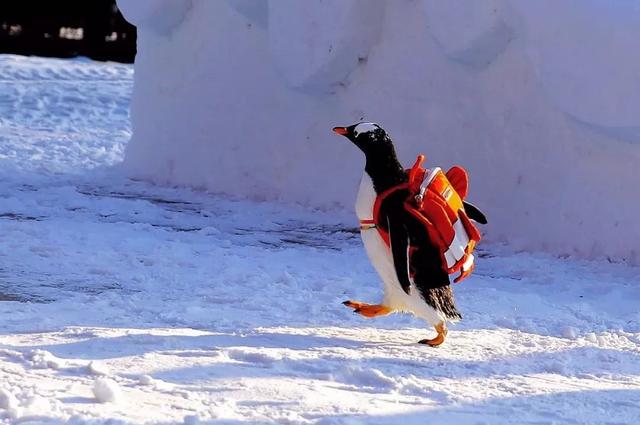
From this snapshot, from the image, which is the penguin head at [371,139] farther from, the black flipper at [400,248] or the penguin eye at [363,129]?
the black flipper at [400,248]

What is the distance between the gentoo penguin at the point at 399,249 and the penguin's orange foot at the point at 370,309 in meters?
0.04

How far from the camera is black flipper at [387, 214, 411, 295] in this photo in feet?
12.6

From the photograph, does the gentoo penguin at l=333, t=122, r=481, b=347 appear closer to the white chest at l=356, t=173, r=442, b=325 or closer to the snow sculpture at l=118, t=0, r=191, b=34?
the white chest at l=356, t=173, r=442, b=325

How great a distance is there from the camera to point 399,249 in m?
3.84

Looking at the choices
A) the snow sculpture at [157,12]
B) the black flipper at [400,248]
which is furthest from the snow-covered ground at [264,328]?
the snow sculpture at [157,12]

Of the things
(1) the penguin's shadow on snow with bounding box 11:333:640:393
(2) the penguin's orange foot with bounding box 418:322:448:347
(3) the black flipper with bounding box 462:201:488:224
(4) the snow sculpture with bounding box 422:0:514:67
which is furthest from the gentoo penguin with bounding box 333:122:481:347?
(4) the snow sculpture with bounding box 422:0:514:67

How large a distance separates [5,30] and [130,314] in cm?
1490

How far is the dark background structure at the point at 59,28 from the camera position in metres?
17.8

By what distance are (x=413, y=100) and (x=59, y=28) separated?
12.6 m

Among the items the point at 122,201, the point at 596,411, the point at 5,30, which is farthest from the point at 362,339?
the point at 5,30

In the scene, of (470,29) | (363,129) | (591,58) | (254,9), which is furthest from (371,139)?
(254,9)

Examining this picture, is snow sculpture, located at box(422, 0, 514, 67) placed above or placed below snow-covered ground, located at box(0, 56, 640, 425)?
above

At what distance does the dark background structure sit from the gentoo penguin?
14507mm

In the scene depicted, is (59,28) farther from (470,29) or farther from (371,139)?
(371,139)
